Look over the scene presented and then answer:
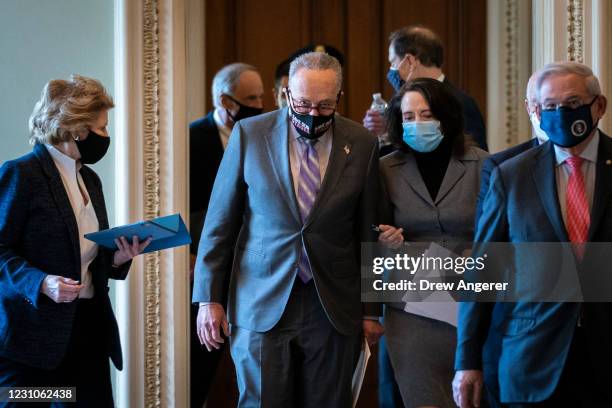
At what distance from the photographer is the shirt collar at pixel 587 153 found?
10.7ft

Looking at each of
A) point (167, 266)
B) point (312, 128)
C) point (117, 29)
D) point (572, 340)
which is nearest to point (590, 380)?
point (572, 340)

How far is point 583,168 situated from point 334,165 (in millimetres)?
911

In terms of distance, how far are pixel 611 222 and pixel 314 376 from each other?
1.21 meters

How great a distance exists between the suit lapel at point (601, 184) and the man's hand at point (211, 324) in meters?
1.38

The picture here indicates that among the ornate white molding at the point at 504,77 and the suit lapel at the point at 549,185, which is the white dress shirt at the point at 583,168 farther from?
the ornate white molding at the point at 504,77

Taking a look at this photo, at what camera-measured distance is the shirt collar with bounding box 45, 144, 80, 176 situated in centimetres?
375

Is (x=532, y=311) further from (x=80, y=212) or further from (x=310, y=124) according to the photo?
(x=80, y=212)

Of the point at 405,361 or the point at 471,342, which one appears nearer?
the point at 471,342

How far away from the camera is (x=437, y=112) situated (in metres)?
3.92

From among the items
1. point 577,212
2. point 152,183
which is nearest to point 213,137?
point 152,183

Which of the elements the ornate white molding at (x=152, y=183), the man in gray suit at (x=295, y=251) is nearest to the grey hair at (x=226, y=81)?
the ornate white molding at (x=152, y=183)

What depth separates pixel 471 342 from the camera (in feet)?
10.8

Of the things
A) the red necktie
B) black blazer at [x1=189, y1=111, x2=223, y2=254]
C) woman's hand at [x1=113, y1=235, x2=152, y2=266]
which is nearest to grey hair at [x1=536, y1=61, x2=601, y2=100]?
the red necktie

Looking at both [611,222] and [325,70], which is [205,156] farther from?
[611,222]
